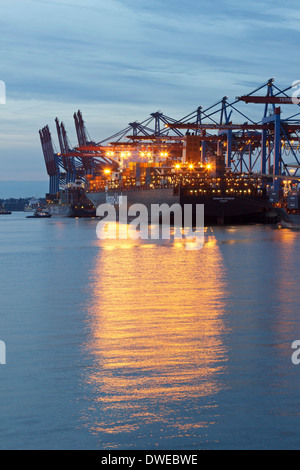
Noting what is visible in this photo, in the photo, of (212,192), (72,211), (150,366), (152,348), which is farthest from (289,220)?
(72,211)

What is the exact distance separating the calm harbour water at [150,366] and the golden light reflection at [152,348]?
3 cm

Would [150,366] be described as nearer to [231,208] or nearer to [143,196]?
[231,208]

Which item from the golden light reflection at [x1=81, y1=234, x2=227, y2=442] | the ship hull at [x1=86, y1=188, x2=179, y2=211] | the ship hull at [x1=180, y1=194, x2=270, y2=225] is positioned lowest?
the golden light reflection at [x1=81, y1=234, x2=227, y2=442]

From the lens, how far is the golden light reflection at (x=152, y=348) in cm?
838

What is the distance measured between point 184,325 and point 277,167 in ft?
260

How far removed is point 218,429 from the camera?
7.72 meters

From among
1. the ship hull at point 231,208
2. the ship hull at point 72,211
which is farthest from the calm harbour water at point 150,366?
the ship hull at point 72,211

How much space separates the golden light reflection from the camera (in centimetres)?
838

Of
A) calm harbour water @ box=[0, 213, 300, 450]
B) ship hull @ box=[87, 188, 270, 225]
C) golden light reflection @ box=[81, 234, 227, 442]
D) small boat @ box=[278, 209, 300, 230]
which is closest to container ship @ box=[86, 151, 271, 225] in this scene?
ship hull @ box=[87, 188, 270, 225]

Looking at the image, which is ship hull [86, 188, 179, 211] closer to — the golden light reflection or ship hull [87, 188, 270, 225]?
ship hull [87, 188, 270, 225]

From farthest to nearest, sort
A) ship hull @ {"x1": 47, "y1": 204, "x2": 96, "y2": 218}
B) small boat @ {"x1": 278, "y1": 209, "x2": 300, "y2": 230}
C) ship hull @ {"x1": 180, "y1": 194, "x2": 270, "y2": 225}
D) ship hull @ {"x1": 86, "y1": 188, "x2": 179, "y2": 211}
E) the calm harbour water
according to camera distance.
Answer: ship hull @ {"x1": 47, "y1": 204, "x2": 96, "y2": 218}
ship hull @ {"x1": 86, "y1": 188, "x2": 179, "y2": 211}
ship hull @ {"x1": 180, "y1": 194, "x2": 270, "y2": 225}
small boat @ {"x1": 278, "y1": 209, "x2": 300, "y2": 230}
the calm harbour water

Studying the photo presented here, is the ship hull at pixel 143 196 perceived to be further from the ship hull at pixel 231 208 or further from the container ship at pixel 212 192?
the ship hull at pixel 231 208

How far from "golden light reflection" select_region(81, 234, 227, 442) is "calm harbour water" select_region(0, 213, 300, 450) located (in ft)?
0.09

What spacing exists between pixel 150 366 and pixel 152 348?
1.46 meters
